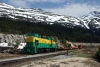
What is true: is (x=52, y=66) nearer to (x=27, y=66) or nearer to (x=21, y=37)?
(x=27, y=66)

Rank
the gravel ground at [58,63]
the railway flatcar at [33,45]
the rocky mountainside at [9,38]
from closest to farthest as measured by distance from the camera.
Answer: the gravel ground at [58,63] < the railway flatcar at [33,45] < the rocky mountainside at [9,38]

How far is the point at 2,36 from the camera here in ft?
321

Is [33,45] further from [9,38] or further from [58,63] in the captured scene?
[9,38]

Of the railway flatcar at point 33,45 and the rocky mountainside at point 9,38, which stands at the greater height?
the rocky mountainside at point 9,38

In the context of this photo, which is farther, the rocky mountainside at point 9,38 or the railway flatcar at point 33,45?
the rocky mountainside at point 9,38

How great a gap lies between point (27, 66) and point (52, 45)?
39297 millimetres

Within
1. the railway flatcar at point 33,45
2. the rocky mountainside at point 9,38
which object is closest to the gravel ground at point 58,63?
the railway flatcar at point 33,45

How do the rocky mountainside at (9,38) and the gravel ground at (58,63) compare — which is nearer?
the gravel ground at (58,63)

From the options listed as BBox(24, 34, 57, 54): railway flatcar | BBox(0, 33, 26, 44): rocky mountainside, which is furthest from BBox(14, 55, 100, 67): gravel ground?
BBox(0, 33, 26, 44): rocky mountainside

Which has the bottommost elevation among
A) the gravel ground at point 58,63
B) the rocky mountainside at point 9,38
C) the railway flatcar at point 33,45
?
the gravel ground at point 58,63

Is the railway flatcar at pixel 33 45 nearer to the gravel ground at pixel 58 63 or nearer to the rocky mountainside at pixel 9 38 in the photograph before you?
the gravel ground at pixel 58 63

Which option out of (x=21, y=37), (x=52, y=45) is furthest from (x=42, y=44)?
(x=21, y=37)

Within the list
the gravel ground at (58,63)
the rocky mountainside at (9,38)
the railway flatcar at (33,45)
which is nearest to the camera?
the gravel ground at (58,63)

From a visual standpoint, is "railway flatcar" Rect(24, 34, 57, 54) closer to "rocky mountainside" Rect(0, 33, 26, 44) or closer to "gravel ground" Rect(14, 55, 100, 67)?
"gravel ground" Rect(14, 55, 100, 67)
